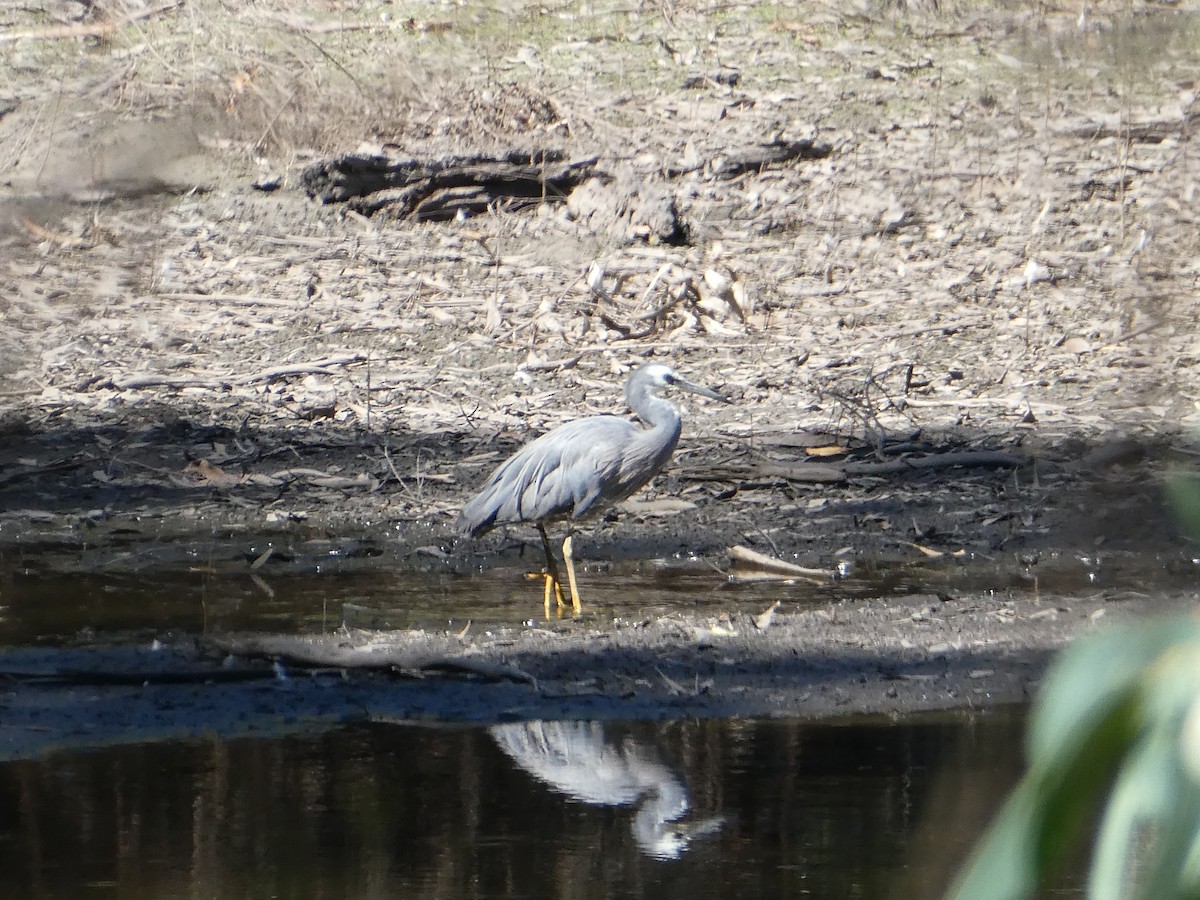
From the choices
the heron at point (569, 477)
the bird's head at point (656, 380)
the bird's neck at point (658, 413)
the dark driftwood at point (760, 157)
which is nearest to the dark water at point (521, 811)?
the heron at point (569, 477)

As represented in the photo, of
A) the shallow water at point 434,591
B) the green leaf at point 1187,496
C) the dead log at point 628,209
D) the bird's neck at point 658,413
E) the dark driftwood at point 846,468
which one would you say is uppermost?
the dead log at point 628,209

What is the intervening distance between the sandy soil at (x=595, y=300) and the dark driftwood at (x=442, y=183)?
0.18m

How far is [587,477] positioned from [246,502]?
2.51 meters

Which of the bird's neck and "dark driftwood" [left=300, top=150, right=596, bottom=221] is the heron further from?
"dark driftwood" [left=300, top=150, right=596, bottom=221]

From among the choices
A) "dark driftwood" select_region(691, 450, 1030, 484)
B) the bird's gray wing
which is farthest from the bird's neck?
"dark driftwood" select_region(691, 450, 1030, 484)

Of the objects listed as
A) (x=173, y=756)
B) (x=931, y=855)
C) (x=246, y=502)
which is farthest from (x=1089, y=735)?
(x=246, y=502)

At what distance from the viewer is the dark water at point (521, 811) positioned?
398 cm

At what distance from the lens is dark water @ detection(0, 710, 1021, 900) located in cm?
398

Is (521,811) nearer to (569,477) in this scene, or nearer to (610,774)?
(610,774)

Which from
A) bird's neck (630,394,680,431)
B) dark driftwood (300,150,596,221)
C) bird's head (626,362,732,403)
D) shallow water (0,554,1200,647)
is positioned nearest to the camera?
shallow water (0,554,1200,647)

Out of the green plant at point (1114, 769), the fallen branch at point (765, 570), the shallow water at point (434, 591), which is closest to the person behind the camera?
the green plant at point (1114, 769)

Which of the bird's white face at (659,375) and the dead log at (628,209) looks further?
the dead log at (628,209)

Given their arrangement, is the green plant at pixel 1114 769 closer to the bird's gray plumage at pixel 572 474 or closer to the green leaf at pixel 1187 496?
the green leaf at pixel 1187 496

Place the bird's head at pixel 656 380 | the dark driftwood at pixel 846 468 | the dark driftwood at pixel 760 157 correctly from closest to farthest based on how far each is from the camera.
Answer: the bird's head at pixel 656 380 < the dark driftwood at pixel 846 468 < the dark driftwood at pixel 760 157
